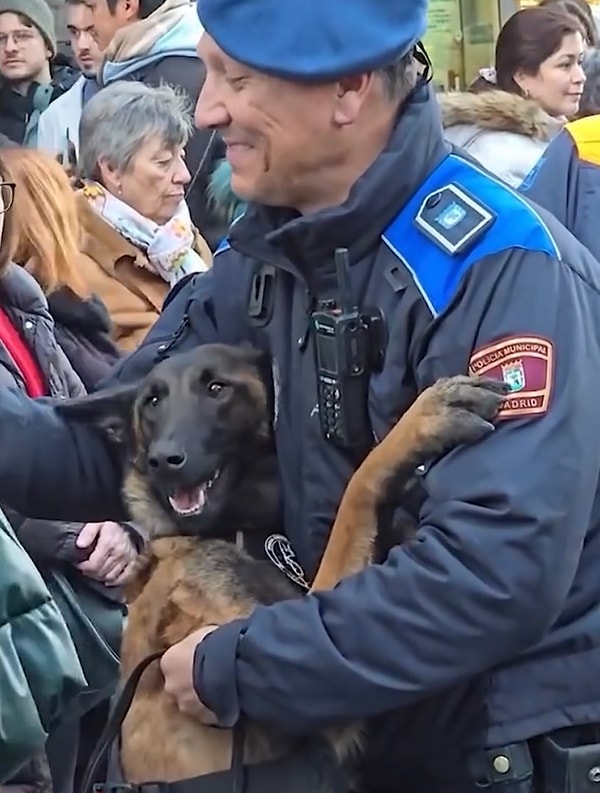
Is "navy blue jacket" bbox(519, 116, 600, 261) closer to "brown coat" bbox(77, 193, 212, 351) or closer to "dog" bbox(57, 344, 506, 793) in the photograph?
"dog" bbox(57, 344, 506, 793)

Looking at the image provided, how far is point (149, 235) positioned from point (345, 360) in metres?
2.43

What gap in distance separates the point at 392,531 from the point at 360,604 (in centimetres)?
26

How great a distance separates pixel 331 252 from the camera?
193 centimetres

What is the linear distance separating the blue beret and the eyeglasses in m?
1.45

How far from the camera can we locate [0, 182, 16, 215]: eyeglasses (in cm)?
322

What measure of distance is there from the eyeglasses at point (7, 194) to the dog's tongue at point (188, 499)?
4.03ft

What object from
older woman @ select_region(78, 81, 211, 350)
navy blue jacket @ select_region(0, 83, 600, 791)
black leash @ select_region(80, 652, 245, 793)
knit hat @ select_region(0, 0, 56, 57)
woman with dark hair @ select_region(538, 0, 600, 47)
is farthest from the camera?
knit hat @ select_region(0, 0, 56, 57)

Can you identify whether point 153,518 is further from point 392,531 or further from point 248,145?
point 248,145

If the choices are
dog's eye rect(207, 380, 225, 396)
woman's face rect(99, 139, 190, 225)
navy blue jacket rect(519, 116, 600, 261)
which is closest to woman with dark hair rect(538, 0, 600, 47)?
woman's face rect(99, 139, 190, 225)

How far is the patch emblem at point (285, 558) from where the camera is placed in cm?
212

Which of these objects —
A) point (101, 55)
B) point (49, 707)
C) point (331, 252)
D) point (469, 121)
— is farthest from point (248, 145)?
point (101, 55)

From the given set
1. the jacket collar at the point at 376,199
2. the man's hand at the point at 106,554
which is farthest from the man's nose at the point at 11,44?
the jacket collar at the point at 376,199

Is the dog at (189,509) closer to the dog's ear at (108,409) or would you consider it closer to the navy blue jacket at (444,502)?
the dog's ear at (108,409)

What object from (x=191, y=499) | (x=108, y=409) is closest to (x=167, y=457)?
(x=191, y=499)
